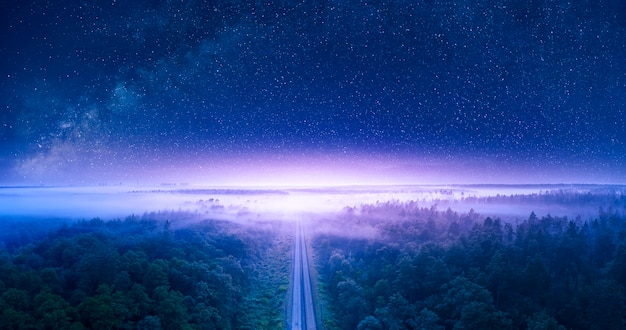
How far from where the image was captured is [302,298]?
5731 cm

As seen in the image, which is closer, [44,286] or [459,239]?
[44,286]

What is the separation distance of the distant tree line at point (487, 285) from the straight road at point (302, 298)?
3.34m

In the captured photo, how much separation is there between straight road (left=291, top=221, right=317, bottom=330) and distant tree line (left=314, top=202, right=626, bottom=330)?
3.34 meters

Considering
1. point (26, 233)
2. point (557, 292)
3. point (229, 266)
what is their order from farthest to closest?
point (26, 233), point (229, 266), point (557, 292)

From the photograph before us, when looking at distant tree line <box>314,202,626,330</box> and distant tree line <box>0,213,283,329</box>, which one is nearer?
distant tree line <box>0,213,283,329</box>

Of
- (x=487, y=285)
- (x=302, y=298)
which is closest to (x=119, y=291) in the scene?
(x=302, y=298)

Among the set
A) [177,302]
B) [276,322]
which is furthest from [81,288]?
[276,322]

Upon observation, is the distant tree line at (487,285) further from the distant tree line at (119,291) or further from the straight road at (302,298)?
the distant tree line at (119,291)

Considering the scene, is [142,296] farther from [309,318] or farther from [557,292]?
[557,292]

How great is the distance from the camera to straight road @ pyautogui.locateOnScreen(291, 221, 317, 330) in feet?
152

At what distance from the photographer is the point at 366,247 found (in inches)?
3194

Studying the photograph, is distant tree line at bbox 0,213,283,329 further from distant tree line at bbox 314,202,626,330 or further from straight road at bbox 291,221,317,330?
distant tree line at bbox 314,202,626,330

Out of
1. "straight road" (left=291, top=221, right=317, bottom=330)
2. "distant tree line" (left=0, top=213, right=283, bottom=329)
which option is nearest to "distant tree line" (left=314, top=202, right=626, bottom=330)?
"straight road" (left=291, top=221, right=317, bottom=330)

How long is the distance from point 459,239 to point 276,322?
4286cm
